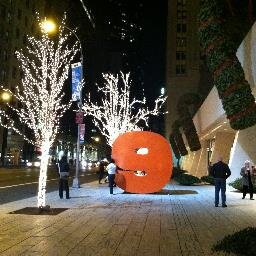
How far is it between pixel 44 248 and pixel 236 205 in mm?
10647

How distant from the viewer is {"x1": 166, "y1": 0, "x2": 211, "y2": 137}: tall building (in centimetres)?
8769

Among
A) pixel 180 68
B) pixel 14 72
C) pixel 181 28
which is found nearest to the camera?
pixel 14 72

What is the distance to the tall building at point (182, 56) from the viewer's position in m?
87.7

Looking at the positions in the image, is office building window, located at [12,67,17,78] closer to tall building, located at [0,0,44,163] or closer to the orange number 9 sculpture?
tall building, located at [0,0,44,163]

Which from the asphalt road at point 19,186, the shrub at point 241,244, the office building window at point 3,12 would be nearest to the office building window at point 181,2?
the office building window at point 3,12

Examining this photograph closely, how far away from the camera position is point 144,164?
73.2 feet

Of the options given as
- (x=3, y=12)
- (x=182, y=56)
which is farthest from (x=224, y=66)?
(x=182, y=56)

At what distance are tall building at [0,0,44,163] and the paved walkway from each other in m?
61.7

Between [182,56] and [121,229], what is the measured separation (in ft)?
313

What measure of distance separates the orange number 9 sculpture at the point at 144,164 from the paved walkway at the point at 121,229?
5.86 meters

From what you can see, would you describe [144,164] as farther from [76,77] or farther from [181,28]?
[181,28]

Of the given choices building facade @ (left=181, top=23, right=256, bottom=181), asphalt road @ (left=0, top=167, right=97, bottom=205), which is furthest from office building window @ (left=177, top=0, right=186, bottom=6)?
asphalt road @ (left=0, top=167, right=97, bottom=205)

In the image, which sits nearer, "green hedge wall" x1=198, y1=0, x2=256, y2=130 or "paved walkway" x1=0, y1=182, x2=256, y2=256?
"paved walkway" x1=0, y1=182, x2=256, y2=256

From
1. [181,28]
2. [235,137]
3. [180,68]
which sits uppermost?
[181,28]
